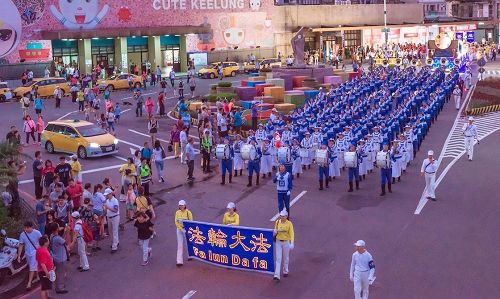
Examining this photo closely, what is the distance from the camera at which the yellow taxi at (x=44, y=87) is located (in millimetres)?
47594

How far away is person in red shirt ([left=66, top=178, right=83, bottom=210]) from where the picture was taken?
744 inches

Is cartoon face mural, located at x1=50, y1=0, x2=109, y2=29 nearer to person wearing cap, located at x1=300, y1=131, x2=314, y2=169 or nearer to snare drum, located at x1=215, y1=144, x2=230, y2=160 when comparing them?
person wearing cap, located at x1=300, y1=131, x2=314, y2=169

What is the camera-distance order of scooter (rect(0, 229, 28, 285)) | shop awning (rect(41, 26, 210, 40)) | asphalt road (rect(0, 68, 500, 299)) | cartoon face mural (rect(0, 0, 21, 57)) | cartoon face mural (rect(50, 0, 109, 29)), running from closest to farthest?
asphalt road (rect(0, 68, 500, 299))
scooter (rect(0, 229, 28, 285))
cartoon face mural (rect(0, 0, 21, 57))
shop awning (rect(41, 26, 210, 40))
cartoon face mural (rect(50, 0, 109, 29))

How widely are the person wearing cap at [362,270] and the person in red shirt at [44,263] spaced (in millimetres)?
5752

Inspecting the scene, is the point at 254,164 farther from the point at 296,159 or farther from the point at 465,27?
the point at 465,27

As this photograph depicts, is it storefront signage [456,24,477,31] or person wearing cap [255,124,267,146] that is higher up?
storefront signage [456,24,477,31]

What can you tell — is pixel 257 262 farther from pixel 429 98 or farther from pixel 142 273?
pixel 429 98

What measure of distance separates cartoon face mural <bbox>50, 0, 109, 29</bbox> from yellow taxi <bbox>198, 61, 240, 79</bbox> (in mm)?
9755

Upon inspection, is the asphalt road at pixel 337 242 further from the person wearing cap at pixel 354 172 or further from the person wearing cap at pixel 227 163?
the person wearing cap at pixel 227 163

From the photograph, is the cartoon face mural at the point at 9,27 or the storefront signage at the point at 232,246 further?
the cartoon face mural at the point at 9,27

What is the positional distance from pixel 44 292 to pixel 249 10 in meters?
57.9

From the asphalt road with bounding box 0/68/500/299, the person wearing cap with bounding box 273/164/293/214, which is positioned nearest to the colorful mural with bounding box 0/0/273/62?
the asphalt road with bounding box 0/68/500/299

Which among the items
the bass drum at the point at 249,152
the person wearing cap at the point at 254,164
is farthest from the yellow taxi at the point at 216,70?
the bass drum at the point at 249,152

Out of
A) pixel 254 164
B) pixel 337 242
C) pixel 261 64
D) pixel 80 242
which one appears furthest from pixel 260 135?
pixel 261 64
